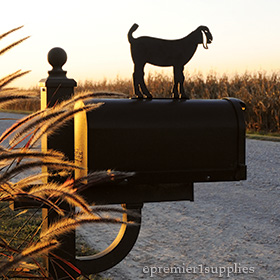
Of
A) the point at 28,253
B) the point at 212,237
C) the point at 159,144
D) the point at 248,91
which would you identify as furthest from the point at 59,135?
the point at 248,91

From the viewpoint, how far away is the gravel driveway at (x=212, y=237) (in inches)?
136

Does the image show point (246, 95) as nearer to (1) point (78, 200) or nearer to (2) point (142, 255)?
(2) point (142, 255)

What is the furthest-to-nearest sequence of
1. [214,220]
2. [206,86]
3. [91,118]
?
[206,86]
[214,220]
[91,118]

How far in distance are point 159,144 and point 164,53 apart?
1.59 feet

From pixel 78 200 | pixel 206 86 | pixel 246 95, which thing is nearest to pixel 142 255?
pixel 78 200

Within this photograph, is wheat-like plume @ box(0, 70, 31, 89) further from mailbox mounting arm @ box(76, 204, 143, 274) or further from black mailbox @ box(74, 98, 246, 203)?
mailbox mounting arm @ box(76, 204, 143, 274)

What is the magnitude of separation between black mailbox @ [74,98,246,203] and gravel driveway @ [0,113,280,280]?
52.4 inches

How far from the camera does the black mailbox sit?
6.83 feet

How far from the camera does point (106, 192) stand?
2.16 meters

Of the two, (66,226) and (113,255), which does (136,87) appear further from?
(66,226)

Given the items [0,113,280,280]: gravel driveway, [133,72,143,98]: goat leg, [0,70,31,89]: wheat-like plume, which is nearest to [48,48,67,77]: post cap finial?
[133,72,143,98]: goat leg

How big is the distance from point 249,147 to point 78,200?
7.93 m

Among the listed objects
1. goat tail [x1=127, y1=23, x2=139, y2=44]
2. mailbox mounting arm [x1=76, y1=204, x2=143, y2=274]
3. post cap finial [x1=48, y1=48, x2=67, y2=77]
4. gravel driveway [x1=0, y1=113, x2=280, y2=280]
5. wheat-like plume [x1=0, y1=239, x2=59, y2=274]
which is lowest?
gravel driveway [x1=0, y1=113, x2=280, y2=280]

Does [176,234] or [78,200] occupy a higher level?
A: [78,200]
